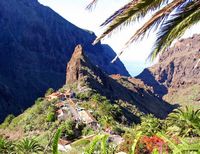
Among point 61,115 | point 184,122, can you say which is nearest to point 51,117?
point 61,115

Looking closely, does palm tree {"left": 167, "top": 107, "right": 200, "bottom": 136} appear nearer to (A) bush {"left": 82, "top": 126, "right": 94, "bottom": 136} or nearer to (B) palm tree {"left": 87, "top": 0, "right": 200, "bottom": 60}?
(A) bush {"left": 82, "top": 126, "right": 94, "bottom": 136}

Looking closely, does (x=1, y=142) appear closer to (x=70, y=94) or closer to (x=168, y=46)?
(x=168, y=46)

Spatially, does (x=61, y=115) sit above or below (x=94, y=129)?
above

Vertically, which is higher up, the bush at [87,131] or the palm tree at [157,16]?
the bush at [87,131]

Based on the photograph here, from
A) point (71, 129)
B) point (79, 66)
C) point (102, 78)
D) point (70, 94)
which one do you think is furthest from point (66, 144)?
point (102, 78)

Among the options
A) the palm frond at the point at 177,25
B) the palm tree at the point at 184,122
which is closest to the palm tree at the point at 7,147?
the palm tree at the point at 184,122

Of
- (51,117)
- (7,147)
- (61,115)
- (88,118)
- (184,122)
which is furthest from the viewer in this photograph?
(51,117)

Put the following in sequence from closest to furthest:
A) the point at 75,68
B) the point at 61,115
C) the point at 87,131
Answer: the point at 87,131 < the point at 61,115 < the point at 75,68

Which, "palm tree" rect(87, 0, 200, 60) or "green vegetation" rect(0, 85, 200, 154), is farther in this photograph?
"green vegetation" rect(0, 85, 200, 154)

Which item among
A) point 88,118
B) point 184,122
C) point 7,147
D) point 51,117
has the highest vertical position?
point 51,117

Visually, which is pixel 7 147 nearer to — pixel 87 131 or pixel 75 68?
pixel 87 131

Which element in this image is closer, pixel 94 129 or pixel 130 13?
pixel 130 13

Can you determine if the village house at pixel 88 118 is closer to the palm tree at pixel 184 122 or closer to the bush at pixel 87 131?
the bush at pixel 87 131

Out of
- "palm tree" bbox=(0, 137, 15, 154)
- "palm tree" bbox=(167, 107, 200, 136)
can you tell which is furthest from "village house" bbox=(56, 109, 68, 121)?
"palm tree" bbox=(167, 107, 200, 136)
